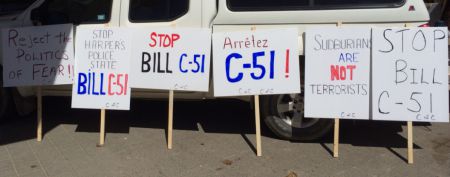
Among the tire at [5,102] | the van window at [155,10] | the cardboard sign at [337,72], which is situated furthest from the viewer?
the tire at [5,102]

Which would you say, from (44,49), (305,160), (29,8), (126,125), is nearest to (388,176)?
(305,160)

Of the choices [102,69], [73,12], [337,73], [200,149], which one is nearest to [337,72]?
[337,73]

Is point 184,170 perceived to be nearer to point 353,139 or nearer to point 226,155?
point 226,155

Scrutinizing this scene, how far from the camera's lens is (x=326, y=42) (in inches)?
182

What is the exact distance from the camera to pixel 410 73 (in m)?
4.52

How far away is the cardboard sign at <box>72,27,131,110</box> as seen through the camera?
16.2 ft

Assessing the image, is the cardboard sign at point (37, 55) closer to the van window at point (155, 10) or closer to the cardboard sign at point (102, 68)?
the cardboard sign at point (102, 68)

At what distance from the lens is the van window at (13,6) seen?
565 centimetres

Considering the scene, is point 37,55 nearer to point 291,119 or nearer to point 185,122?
point 185,122

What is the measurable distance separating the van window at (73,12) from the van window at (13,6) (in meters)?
0.38

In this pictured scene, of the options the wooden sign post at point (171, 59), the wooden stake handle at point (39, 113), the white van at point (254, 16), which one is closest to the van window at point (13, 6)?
the white van at point (254, 16)

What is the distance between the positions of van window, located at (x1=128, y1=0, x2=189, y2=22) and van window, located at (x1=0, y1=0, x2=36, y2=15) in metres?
1.36

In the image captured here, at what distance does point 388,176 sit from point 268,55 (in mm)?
1514

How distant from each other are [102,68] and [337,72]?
2293 mm
